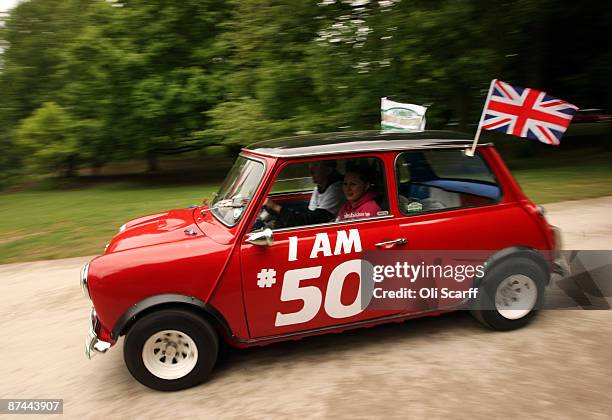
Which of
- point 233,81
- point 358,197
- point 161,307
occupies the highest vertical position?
point 233,81

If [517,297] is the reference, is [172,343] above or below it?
above

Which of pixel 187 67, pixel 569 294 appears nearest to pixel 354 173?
pixel 569 294

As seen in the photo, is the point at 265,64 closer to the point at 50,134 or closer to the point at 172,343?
the point at 50,134

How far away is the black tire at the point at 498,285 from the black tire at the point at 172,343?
89.0 inches

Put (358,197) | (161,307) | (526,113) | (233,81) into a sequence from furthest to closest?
(233,81)
(526,113)
(358,197)
(161,307)

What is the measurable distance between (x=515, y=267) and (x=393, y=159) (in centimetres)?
142

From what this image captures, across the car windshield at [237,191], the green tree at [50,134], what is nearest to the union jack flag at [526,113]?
the car windshield at [237,191]

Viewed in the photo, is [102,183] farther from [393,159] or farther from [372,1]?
[393,159]

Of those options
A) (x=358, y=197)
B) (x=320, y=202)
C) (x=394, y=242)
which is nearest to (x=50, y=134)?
(x=320, y=202)

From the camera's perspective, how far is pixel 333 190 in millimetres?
4430

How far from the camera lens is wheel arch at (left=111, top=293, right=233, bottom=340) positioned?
Result: 140 inches

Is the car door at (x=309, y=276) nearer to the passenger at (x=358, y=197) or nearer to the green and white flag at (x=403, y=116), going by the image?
the passenger at (x=358, y=197)

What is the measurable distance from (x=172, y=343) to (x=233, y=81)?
1464 cm

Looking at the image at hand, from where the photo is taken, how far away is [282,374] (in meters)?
3.85
